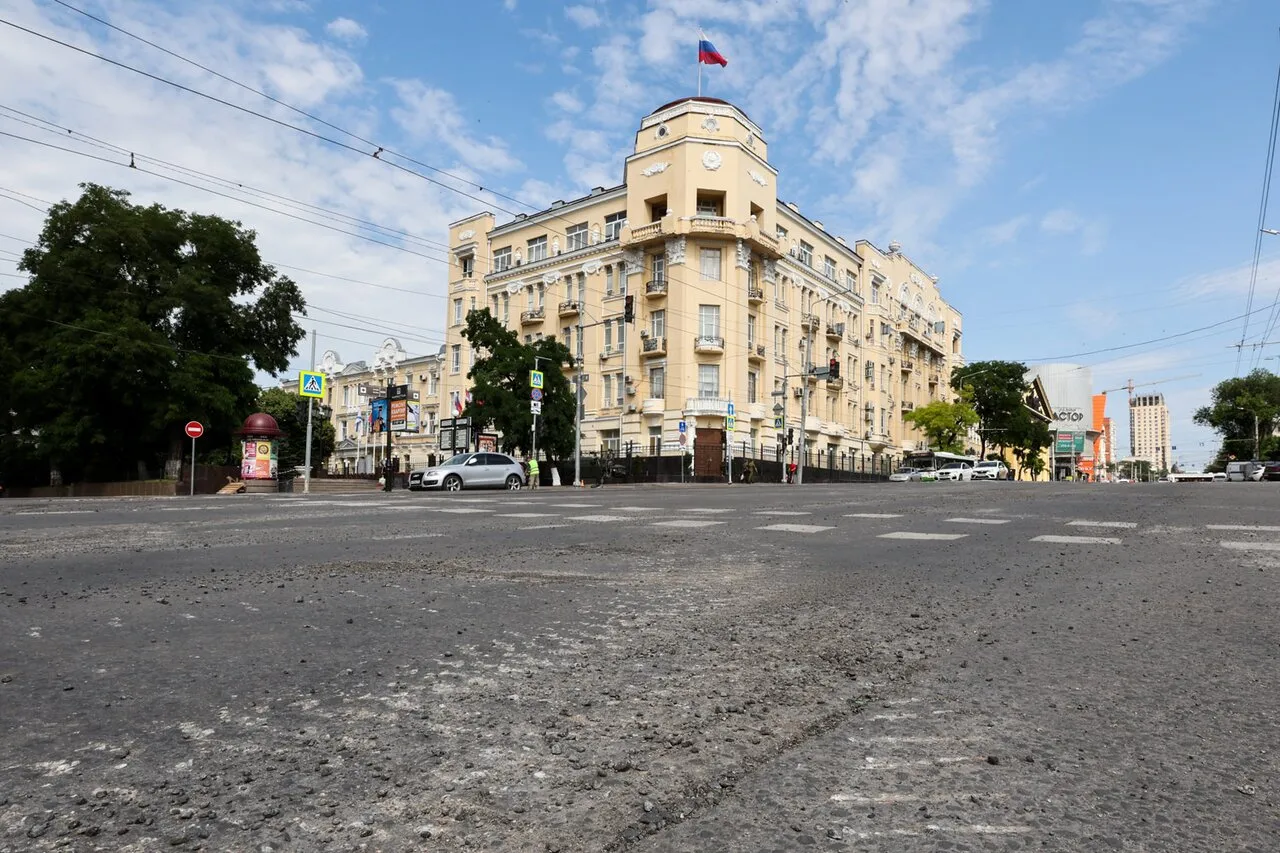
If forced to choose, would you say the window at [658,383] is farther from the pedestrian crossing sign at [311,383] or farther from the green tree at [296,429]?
A: the green tree at [296,429]

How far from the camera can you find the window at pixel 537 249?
6003 centimetres

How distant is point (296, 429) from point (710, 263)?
45.7 metres

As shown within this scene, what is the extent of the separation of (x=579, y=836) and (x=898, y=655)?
217 centimetres

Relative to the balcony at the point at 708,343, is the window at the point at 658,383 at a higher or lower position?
lower

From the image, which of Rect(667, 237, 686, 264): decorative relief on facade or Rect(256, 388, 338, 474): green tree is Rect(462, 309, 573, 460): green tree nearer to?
Rect(667, 237, 686, 264): decorative relief on facade

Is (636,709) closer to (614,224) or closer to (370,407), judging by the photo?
(614,224)

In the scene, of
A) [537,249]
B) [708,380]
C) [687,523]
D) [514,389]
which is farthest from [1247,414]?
[687,523]

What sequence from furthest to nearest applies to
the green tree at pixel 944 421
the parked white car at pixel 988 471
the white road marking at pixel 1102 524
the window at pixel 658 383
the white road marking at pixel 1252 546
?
the green tree at pixel 944 421, the parked white car at pixel 988 471, the window at pixel 658 383, the white road marking at pixel 1102 524, the white road marking at pixel 1252 546

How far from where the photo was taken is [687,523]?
10.9 metres

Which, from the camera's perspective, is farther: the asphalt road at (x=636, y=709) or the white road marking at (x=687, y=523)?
the white road marking at (x=687, y=523)

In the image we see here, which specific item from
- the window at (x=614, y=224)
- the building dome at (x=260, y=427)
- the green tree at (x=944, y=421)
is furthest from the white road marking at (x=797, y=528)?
the green tree at (x=944, y=421)

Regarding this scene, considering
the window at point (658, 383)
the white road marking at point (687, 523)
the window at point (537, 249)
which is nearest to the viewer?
the white road marking at point (687, 523)

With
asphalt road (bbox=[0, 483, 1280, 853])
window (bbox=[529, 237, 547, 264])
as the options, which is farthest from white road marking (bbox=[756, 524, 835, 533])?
window (bbox=[529, 237, 547, 264])

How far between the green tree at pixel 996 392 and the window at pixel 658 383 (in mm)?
44198
